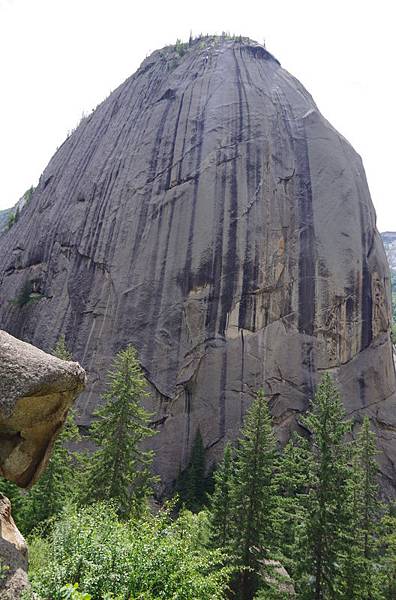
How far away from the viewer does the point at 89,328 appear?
117 ft

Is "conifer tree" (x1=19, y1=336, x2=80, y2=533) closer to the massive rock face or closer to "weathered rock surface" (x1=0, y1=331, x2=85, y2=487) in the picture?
"weathered rock surface" (x1=0, y1=331, x2=85, y2=487)

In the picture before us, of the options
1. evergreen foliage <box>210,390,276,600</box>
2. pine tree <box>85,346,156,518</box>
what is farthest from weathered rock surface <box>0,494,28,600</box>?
evergreen foliage <box>210,390,276,600</box>

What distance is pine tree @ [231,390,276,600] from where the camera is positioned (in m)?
→ 17.1

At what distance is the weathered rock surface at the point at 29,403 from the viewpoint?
7.36m

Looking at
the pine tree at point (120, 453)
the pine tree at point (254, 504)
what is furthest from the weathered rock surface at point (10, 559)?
the pine tree at point (254, 504)

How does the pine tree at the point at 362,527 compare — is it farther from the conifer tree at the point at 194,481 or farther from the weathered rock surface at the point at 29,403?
the weathered rock surface at the point at 29,403

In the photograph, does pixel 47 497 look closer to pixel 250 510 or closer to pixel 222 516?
pixel 222 516

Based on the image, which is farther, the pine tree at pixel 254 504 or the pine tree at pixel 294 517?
the pine tree at pixel 254 504

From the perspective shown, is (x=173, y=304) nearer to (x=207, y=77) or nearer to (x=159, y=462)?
(x=159, y=462)

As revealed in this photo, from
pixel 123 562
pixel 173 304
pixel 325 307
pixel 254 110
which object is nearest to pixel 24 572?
pixel 123 562

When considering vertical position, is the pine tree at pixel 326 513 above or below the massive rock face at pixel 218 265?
below

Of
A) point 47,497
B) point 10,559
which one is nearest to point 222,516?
point 47,497

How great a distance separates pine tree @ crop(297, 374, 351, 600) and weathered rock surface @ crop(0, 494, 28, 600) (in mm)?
10360

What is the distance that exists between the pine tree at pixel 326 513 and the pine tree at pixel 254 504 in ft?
8.75
